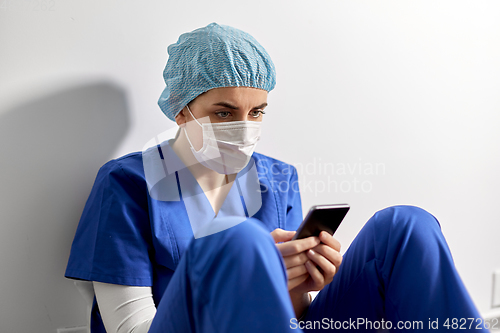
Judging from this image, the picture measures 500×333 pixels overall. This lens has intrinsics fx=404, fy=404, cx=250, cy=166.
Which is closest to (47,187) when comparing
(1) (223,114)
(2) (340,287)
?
(1) (223,114)

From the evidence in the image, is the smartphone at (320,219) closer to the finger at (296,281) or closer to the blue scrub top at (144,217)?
the finger at (296,281)

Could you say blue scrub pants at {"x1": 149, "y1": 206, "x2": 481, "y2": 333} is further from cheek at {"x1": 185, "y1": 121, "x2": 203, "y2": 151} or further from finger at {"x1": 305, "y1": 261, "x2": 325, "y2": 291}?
cheek at {"x1": 185, "y1": 121, "x2": 203, "y2": 151}

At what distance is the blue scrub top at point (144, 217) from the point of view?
2.54 feet

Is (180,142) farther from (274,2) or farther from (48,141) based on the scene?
(274,2)

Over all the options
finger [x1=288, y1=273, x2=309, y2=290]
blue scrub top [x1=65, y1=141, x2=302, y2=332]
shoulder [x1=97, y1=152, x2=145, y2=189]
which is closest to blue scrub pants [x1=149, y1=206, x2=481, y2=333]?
finger [x1=288, y1=273, x2=309, y2=290]

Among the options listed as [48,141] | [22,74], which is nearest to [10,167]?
[48,141]

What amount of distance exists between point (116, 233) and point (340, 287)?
45 centimetres

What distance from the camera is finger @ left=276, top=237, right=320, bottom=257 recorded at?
69 cm

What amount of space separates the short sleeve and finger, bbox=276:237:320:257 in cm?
28

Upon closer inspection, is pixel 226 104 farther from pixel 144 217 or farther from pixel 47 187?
pixel 47 187

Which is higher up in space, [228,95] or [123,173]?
[228,95]

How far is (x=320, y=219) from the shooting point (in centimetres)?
70

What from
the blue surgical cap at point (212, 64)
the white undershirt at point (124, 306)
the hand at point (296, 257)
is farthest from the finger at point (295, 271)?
the blue surgical cap at point (212, 64)

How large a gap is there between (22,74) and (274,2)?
65 cm
